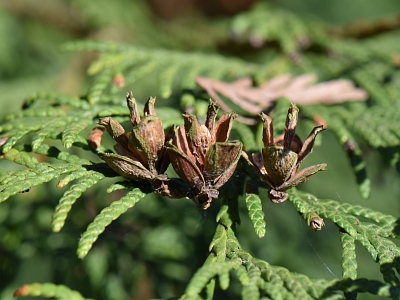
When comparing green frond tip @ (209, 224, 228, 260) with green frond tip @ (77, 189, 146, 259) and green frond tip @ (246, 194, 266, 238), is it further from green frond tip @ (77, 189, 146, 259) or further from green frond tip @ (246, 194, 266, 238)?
green frond tip @ (77, 189, 146, 259)

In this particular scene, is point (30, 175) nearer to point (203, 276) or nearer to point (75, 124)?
point (75, 124)

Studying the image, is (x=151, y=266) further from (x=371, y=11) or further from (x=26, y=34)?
(x=371, y=11)

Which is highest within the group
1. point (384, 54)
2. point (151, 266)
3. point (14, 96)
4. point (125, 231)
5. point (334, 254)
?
point (384, 54)

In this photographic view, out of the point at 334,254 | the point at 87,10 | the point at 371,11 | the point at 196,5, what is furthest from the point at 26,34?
the point at 371,11

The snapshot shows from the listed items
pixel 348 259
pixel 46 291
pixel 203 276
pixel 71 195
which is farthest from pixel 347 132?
pixel 46 291

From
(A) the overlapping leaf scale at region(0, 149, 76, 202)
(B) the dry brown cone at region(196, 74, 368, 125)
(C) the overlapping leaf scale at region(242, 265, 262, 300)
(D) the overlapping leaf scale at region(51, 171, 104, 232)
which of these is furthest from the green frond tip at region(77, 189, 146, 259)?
(B) the dry brown cone at region(196, 74, 368, 125)

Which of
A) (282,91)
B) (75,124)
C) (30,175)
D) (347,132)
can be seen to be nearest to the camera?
(30,175)
